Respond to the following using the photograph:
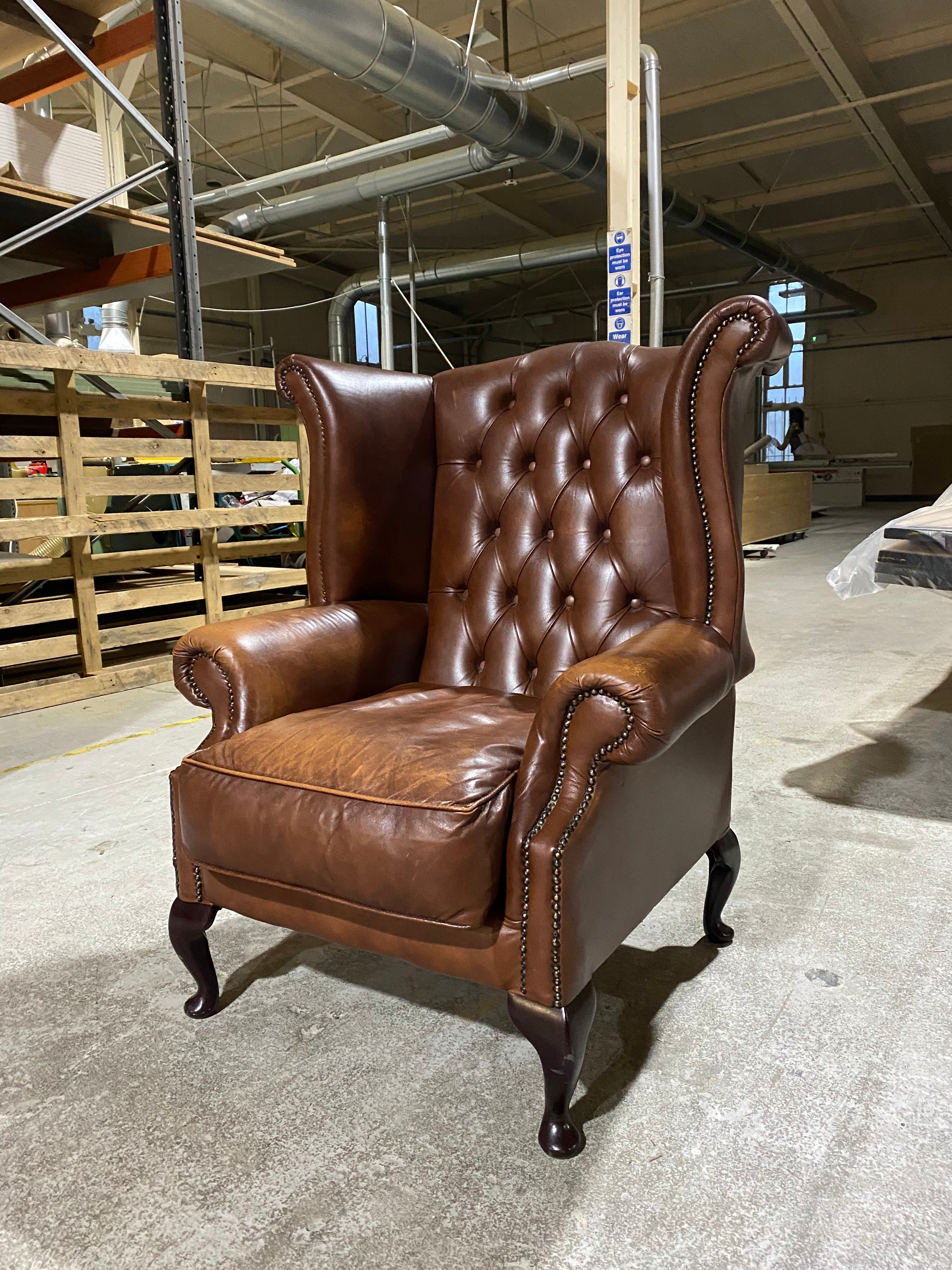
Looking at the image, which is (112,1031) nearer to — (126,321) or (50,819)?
(50,819)

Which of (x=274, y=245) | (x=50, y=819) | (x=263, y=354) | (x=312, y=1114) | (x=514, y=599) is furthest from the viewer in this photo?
(x=263, y=354)

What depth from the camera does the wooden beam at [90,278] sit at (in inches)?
165

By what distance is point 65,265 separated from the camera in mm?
4547

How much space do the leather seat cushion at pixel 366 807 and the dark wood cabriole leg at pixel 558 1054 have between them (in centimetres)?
14

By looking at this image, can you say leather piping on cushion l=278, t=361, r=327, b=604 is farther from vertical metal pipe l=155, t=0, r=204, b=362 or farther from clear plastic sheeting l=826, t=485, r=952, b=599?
vertical metal pipe l=155, t=0, r=204, b=362

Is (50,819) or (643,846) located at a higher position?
(643,846)

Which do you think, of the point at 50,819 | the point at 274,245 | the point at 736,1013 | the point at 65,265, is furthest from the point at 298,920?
the point at 274,245

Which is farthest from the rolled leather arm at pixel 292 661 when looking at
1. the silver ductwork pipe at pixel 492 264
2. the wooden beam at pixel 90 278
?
the silver ductwork pipe at pixel 492 264

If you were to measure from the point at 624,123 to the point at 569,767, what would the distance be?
416 cm

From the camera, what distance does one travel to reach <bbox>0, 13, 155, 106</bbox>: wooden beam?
3.68 meters

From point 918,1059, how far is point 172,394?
3.56 metres

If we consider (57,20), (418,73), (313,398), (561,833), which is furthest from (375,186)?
(561,833)

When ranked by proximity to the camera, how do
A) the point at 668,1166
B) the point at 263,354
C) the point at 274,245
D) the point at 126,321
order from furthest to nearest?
the point at 263,354
the point at 274,245
the point at 126,321
the point at 668,1166

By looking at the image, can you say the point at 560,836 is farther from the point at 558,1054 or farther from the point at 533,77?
the point at 533,77
